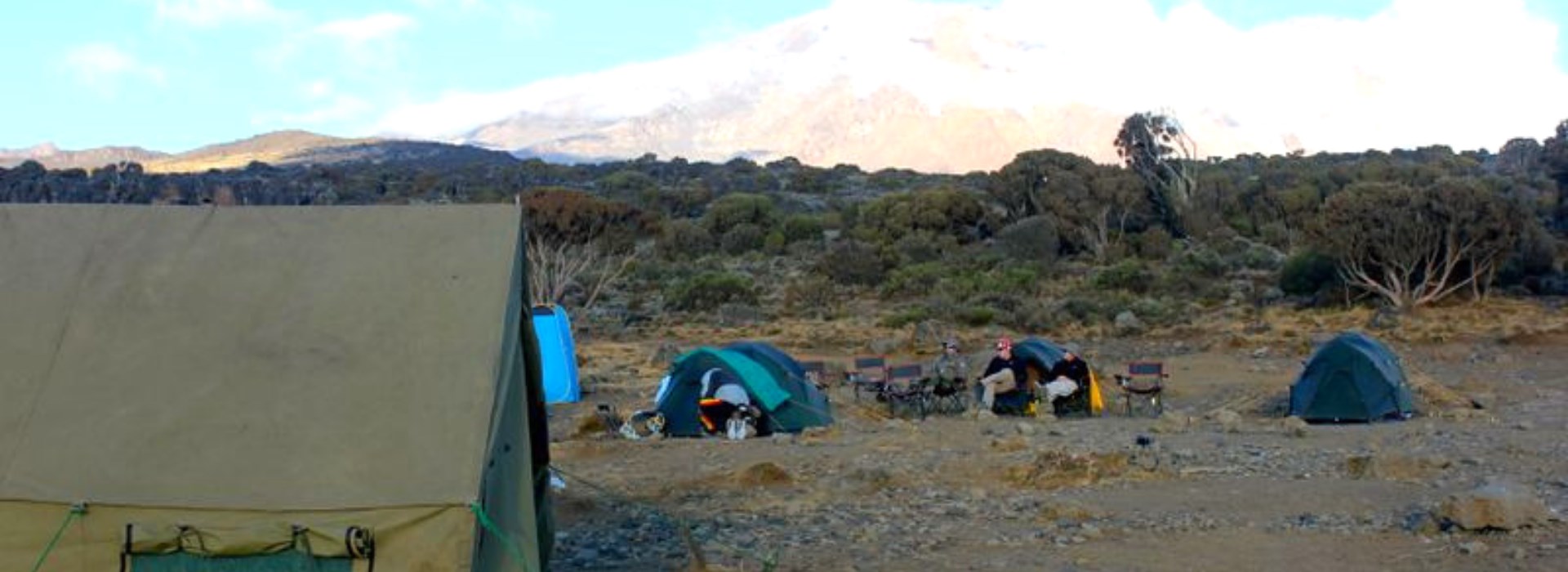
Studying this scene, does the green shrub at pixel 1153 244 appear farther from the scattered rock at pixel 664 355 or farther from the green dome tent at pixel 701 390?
the green dome tent at pixel 701 390

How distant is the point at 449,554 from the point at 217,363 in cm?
137

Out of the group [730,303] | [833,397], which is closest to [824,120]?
[730,303]

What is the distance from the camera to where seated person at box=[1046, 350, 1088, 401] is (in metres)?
17.6

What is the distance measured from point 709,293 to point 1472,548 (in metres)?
27.9

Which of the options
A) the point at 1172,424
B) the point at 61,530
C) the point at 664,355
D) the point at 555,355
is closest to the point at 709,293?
the point at 664,355

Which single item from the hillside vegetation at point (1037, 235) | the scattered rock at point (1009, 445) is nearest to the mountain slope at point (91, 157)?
the hillside vegetation at point (1037, 235)

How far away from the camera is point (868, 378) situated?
65.2 ft

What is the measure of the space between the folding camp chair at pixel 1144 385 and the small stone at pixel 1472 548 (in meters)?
8.62

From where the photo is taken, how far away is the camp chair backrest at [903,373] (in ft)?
61.8

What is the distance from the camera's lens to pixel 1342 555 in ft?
29.8

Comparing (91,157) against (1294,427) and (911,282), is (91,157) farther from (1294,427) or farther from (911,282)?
(1294,427)

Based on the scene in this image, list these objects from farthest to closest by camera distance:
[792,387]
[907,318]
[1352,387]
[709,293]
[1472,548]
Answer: [709,293]
[907,318]
[1352,387]
[792,387]
[1472,548]

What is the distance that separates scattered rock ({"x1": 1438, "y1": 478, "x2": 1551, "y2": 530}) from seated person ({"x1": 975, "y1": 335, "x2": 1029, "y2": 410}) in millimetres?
8308

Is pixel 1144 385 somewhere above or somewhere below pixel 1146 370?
below
